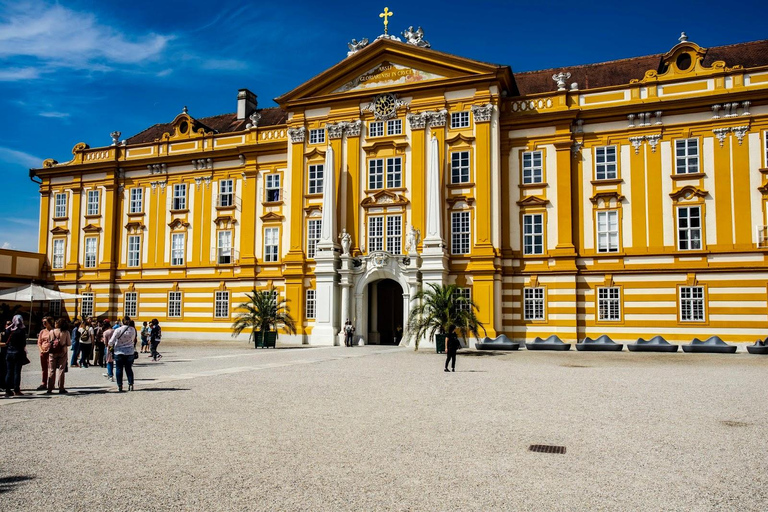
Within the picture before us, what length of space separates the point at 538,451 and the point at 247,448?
4502 millimetres

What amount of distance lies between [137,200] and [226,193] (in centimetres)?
803

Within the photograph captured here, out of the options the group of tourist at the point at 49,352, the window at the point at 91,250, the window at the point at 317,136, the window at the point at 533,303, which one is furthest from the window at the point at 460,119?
the window at the point at 91,250

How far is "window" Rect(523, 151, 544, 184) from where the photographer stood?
1535 inches

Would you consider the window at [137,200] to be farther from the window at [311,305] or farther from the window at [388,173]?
the window at [388,173]

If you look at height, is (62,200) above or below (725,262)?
above

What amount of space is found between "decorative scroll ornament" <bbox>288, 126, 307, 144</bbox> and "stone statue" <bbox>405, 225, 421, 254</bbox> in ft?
33.6

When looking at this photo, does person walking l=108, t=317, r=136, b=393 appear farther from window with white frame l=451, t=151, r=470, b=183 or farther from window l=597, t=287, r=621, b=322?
window l=597, t=287, r=621, b=322

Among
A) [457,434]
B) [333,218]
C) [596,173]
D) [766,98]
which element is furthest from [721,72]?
[457,434]

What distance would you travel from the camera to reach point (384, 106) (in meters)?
40.9

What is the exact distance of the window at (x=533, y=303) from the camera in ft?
Result: 124

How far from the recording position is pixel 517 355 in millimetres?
30344

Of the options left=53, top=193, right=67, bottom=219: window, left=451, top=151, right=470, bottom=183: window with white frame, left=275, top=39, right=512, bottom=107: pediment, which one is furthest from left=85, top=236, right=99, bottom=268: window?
left=451, top=151, right=470, bottom=183: window with white frame

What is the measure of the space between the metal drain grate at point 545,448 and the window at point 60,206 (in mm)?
49966

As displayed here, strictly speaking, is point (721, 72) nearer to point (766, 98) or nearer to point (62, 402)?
point (766, 98)
